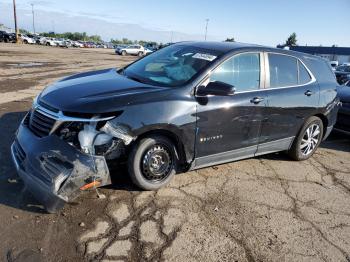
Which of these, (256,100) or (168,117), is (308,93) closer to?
(256,100)

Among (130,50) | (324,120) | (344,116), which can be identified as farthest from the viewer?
(130,50)

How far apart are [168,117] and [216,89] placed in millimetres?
673

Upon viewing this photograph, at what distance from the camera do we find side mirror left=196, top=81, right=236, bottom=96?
164 inches

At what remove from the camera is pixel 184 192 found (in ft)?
14.5

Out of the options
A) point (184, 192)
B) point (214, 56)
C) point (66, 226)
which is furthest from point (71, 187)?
point (214, 56)

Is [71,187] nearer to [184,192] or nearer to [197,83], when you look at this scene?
[184,192]

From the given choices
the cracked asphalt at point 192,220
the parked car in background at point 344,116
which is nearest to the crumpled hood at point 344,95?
the parked car in background at point 344,116

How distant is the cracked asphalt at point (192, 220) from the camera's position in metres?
3.22

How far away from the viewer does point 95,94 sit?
394cm

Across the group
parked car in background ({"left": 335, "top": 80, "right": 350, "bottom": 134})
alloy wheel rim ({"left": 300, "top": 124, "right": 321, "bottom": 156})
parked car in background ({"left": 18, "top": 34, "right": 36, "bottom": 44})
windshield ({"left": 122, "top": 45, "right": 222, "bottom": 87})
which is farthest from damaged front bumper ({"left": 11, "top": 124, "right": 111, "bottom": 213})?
parked car in background ({"left": 18, "top": 34, "right": 36, "bottom": 44})

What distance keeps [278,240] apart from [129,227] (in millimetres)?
1497

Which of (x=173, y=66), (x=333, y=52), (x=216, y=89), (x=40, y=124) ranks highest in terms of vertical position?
(x=173, y=66)

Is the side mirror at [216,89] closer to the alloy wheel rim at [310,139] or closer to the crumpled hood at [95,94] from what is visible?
the crumpled hood at [95,94]

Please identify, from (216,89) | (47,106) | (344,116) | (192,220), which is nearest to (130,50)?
(344,116)
